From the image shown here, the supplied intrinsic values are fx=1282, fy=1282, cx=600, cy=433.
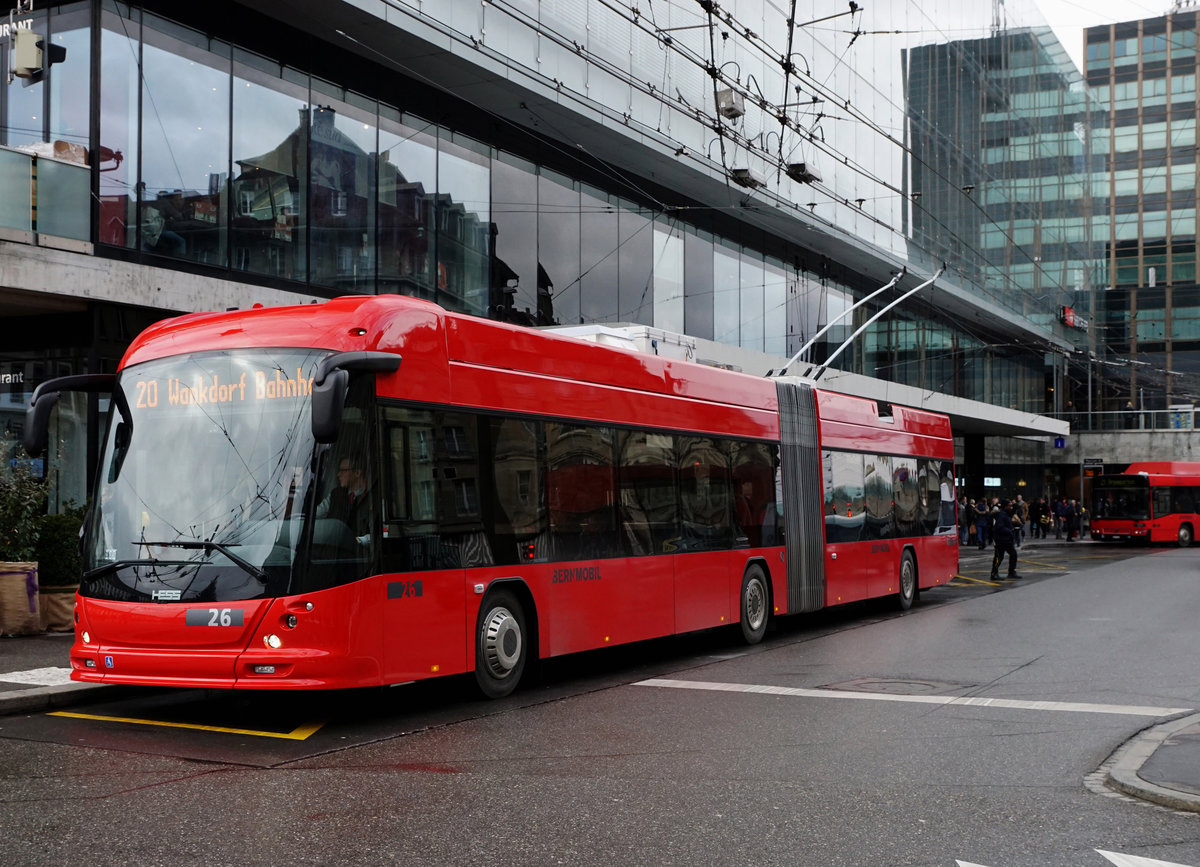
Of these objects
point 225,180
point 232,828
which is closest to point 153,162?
point 225,180

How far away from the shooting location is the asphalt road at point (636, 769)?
579cm

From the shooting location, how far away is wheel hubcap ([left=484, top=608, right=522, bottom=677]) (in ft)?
33.9

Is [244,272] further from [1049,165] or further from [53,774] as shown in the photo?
[1049,165]

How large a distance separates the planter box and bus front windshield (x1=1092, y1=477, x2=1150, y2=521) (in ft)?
140

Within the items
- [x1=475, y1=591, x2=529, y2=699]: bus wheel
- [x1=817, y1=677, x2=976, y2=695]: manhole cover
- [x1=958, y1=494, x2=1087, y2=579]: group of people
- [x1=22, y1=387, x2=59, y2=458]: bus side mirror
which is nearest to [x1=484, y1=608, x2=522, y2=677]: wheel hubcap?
[x1=475, y1=591, x2=529, y2=699]: bus wheel

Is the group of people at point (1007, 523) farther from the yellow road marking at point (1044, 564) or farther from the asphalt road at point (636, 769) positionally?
the asphalt road at point (636, 769)

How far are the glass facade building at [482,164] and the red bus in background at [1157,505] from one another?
11003 millimetres

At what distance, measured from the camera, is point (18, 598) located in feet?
46.6

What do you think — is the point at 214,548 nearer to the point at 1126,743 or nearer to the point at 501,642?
the point at 501,642

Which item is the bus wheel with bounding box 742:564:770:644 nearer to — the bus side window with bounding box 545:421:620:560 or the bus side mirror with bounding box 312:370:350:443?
the bus side window with bounding box 545:421:620:560

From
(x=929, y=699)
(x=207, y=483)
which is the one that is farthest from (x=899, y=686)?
(x=207, y=483)

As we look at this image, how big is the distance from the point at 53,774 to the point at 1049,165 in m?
61.8

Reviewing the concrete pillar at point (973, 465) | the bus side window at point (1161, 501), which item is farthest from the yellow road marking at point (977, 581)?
the concrete pillar at point (973, 465)

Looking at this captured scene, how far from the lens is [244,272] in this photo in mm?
18719
